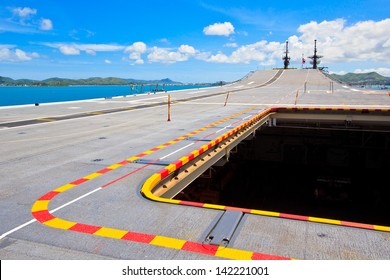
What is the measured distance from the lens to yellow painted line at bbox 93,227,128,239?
5219 mm

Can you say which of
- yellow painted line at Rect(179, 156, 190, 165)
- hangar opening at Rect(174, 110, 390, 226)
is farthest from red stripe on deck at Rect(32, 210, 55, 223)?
hangar opening at Rect(174, 110, 390, 226)

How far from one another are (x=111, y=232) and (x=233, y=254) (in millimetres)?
2056

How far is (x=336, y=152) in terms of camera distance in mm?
29000

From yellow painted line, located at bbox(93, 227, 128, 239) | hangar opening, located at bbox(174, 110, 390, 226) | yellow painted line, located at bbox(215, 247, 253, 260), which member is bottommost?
hangar opening, located at bbox(174, 110, 390, 226)

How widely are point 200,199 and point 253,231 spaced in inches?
419

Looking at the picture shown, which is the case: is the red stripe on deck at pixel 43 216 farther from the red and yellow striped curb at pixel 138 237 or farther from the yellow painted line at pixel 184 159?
the yellow painted line at pixel 184 159

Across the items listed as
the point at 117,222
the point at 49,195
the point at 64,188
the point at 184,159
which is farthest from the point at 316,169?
the point at 117,222

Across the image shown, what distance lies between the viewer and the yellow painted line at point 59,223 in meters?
5.57

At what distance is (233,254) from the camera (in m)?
4.58

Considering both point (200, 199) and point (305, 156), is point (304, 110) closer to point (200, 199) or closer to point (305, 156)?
point (305, 156)

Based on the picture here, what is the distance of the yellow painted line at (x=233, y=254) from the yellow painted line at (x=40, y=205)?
146 inches

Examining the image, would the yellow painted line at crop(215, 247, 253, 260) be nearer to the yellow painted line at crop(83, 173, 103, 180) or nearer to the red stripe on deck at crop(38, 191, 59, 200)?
the red stripe on deck at crop(38, 191, 59, 200)

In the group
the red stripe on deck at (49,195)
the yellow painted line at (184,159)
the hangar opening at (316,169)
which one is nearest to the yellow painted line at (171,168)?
the yellow painted line at (184,159)

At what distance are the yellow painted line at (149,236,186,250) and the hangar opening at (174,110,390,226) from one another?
55.2 ft
